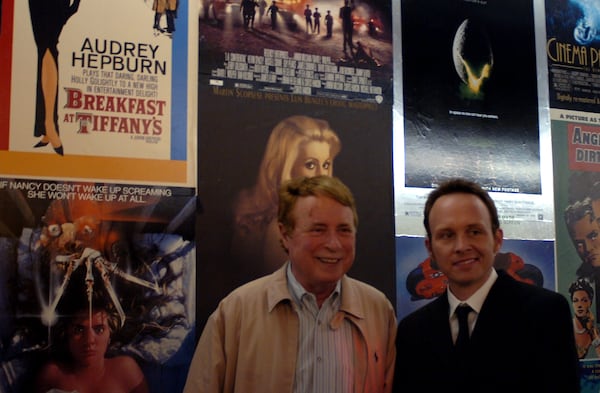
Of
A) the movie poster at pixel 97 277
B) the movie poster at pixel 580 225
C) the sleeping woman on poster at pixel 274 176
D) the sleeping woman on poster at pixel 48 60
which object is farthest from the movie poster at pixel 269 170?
the movie poster at pixel 580 225

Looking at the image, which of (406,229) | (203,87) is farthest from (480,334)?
(203,87)

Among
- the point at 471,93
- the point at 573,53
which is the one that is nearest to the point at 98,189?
the point at 471,93

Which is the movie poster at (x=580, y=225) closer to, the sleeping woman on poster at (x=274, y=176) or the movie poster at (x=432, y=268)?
the movie poster at (x=432, y=268)

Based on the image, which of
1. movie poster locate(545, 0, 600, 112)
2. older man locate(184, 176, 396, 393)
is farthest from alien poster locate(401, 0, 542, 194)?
older man locate(184, 176, 396, 393)

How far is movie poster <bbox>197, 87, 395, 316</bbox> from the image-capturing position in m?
2.62

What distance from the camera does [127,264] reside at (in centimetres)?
249

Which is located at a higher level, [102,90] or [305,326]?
[102,90]

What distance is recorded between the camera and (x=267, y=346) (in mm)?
2184

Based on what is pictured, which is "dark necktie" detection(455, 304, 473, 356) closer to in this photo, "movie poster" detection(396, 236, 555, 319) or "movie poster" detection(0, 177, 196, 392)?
"movie poster" detection(396, 236, 555, 319)

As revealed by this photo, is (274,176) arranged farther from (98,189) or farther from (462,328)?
(462,328)

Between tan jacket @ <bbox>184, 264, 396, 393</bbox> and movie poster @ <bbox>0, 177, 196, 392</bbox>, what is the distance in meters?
0.29

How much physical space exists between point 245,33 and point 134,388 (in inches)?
55.7

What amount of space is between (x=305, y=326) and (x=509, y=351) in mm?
631

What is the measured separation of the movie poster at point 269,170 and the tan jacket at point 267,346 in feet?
1.04
